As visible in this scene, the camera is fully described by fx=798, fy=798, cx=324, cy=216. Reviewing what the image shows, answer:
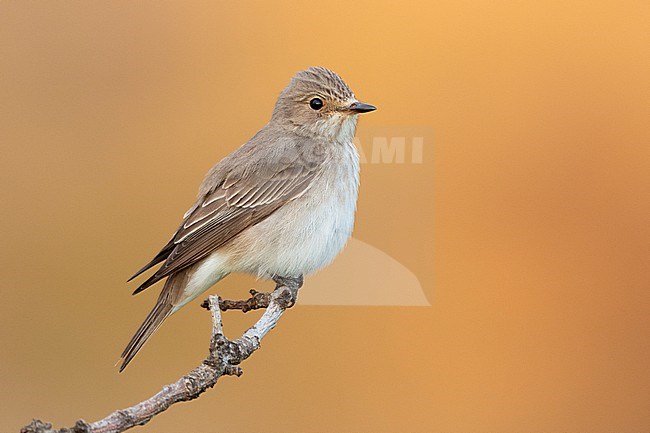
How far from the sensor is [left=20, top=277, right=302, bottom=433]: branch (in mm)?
1082

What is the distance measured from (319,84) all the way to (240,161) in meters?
0.29

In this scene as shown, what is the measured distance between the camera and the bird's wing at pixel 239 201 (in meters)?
2.00

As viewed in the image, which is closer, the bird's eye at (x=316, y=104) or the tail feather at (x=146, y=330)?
the tail feather at (x=146, y=330)

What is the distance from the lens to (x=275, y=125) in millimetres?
2236

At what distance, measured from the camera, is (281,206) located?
2059 millimetres

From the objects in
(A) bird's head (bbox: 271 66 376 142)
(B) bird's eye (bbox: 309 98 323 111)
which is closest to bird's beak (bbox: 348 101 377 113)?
(A) bird's head (bbox: 271 66 376 142)

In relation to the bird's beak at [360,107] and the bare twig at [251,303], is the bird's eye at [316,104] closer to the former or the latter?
the bird's beak at [360,107]

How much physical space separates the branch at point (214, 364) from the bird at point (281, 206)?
11cm

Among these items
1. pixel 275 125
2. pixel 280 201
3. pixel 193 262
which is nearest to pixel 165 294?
pixel 193 262

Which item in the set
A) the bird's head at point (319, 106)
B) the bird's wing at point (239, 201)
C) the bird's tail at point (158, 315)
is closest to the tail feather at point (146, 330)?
the bird's tail at point (158, 315)

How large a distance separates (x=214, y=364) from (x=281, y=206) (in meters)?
0.72

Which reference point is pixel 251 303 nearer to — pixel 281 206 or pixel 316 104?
pixel 281 206

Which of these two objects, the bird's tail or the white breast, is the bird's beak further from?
the bird's tail

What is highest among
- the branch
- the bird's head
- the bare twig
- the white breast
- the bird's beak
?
the bird's head
